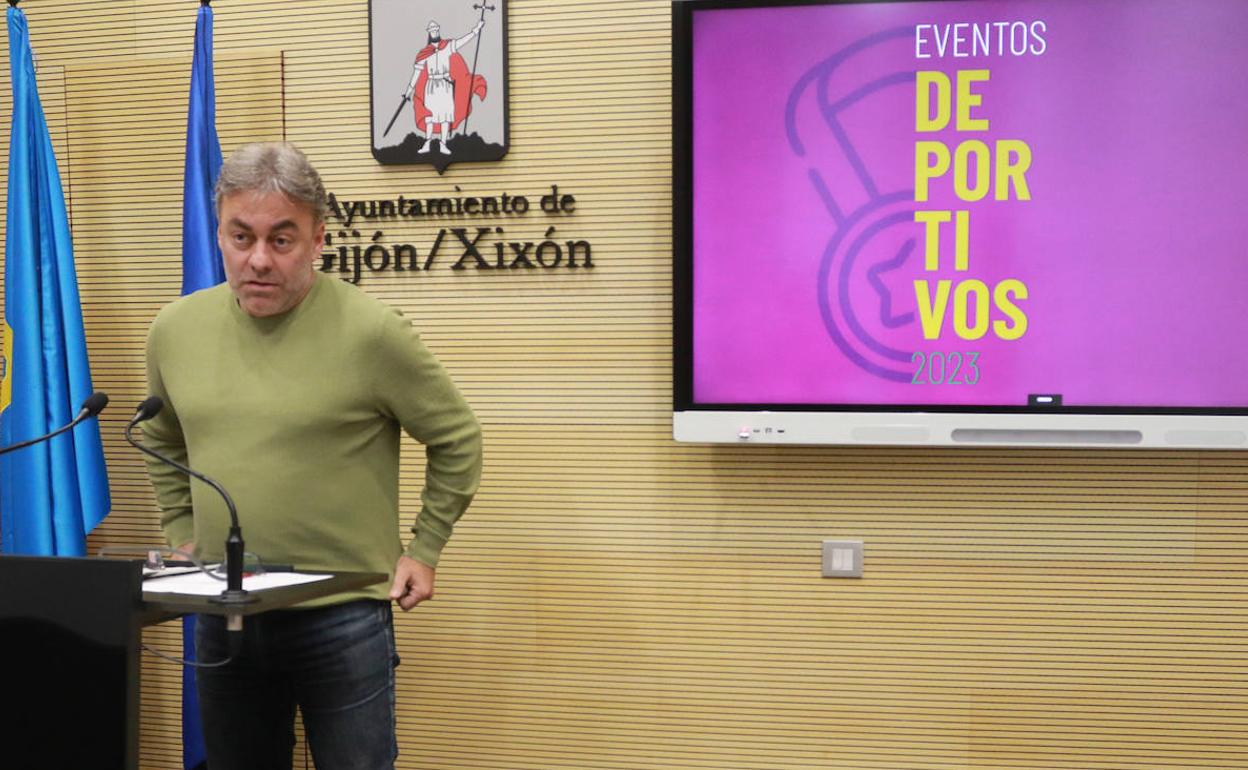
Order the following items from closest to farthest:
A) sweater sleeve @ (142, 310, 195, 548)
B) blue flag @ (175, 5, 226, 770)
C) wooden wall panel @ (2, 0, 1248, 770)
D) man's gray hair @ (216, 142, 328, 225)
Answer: man's gray hair @ (216, 142, 328, 225), sweater sleeve @ (142, 310, 195, 548), wooden wall panel @ (2, 0, 1248, 770), blue flag @ (175, 5, 226, 770)

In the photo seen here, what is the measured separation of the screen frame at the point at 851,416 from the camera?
2203 mm

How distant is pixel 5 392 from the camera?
8.29 feet

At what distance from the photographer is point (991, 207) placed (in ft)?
7.39

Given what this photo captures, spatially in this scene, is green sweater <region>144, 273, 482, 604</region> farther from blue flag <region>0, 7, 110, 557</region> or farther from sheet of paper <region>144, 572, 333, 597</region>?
blue flag <region>0, 7, 110, 557</region>

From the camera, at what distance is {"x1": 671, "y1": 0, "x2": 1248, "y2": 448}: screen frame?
2.20 metres

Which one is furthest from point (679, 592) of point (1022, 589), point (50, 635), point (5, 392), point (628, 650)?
point (5, 392)

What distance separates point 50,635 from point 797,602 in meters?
1.68

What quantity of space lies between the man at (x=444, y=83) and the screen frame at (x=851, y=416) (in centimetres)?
54

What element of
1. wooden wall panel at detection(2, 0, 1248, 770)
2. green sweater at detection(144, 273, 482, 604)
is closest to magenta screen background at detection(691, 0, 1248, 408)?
wooden wall panel at detection(2, 0, 1248, 770)

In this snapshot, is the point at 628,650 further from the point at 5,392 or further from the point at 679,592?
the point at 5,392

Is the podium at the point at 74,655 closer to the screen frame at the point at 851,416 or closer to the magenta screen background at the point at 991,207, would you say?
the screen frame at the point at 851,416

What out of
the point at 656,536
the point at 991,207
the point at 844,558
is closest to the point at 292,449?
the point at 656,536

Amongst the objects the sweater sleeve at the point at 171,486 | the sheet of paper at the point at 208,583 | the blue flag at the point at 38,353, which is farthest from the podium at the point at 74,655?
the blue flag at the point at 38,353

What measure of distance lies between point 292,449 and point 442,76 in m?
1.26
